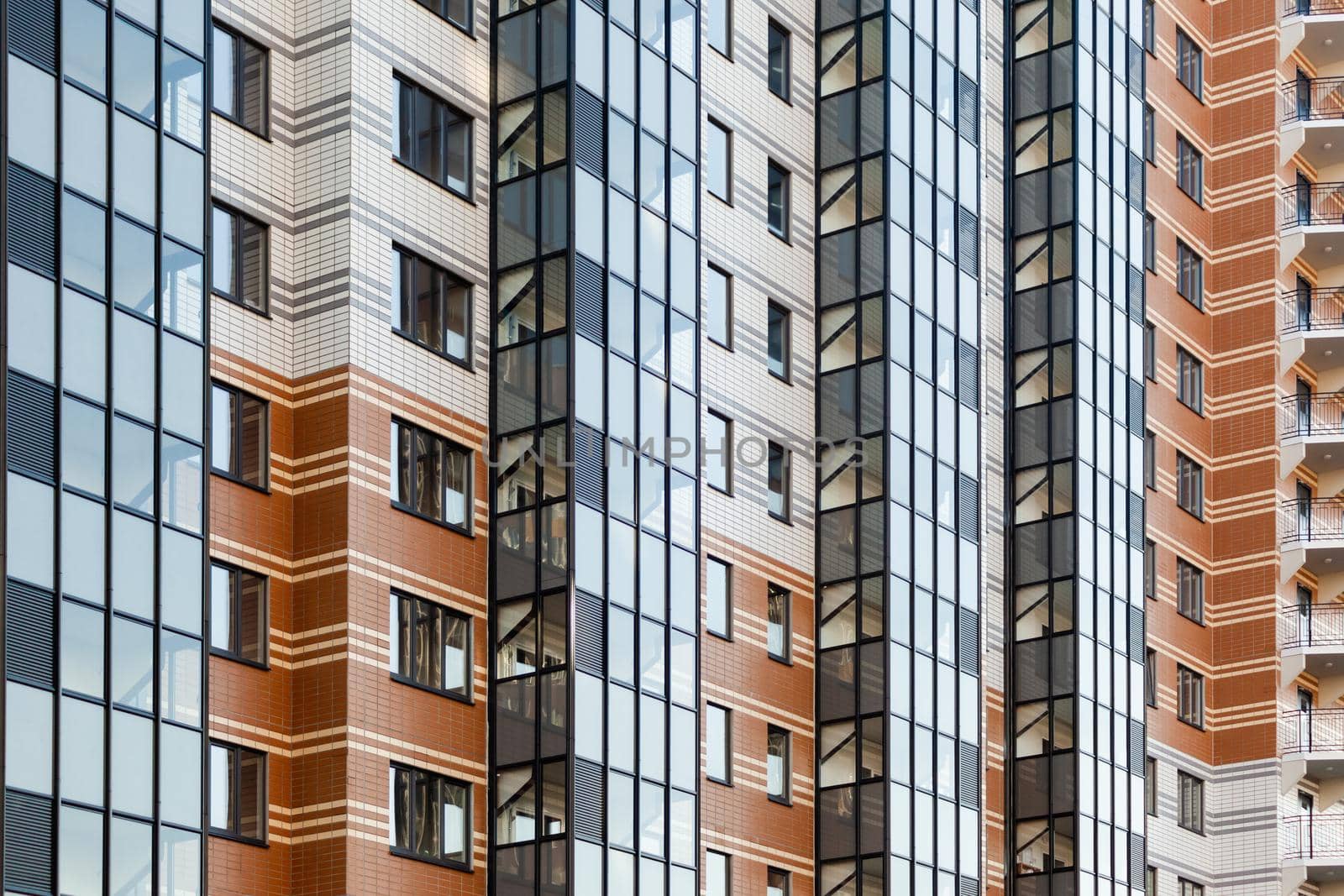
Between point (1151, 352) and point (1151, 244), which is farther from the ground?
point (1151, 244)

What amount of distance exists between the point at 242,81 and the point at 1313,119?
31.9 metres

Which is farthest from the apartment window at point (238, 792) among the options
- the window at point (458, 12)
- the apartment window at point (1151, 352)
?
the apartment window at point (1151, 352)

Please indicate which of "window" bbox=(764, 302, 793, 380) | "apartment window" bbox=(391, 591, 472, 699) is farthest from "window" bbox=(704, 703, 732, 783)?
"window" bbox=(764, 302, 793, 380)

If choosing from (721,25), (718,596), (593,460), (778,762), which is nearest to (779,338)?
(718,596)

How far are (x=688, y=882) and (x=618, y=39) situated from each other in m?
11.8

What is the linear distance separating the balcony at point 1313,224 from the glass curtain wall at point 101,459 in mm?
32713

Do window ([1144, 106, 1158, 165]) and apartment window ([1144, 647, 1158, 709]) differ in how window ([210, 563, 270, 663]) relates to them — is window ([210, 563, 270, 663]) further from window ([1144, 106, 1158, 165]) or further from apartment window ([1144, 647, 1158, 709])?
window ([1144, 106, 1158, 165])

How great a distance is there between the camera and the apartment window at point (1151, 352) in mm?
49531

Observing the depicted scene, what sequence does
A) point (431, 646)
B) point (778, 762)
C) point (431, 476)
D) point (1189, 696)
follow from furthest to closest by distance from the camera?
point (1189, 696) → point (778, 762) → point (431, 476) → point (431, 646)

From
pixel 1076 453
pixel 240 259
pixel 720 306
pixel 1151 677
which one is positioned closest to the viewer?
pixel 240 259

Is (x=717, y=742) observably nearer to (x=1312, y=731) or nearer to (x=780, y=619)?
(x=780, y=619)

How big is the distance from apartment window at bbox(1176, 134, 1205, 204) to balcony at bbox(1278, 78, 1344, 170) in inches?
74.7

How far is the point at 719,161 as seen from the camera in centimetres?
3691

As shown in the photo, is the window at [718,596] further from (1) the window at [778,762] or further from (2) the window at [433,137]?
(2) the window at [433,137]
